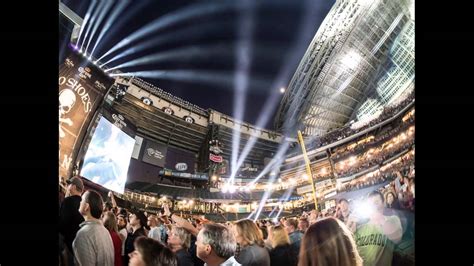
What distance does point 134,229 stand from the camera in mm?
2314

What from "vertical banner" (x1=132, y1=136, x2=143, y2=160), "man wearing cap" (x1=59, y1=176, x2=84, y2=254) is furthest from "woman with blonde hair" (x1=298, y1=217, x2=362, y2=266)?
"man wearing cap" (x1=59, y1=176, x2=84, y2=254)

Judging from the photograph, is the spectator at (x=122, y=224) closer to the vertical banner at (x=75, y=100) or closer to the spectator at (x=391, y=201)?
the vertical banner at (x=75, y=100)

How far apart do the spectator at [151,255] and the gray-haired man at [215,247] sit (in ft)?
0.56

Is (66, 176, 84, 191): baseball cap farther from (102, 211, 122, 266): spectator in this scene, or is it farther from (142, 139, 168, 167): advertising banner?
(142, 139, 168, 167): advertising banner

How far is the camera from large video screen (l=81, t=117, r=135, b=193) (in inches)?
92.4

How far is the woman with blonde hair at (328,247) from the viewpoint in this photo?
4.82 feet

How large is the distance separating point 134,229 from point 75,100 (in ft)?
2.89

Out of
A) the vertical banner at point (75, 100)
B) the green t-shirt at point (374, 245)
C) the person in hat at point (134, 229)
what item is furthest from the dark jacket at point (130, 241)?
the green t-shirt at point (374, 245)

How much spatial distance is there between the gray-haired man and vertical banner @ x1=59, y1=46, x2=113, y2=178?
943mm

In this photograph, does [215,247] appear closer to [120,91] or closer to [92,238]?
[92,238]

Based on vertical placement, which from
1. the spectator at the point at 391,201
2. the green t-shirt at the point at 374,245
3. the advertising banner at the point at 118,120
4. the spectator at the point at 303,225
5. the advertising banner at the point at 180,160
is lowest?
the green t-shirt at the point at 374,245

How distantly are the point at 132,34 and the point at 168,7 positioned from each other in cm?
32
